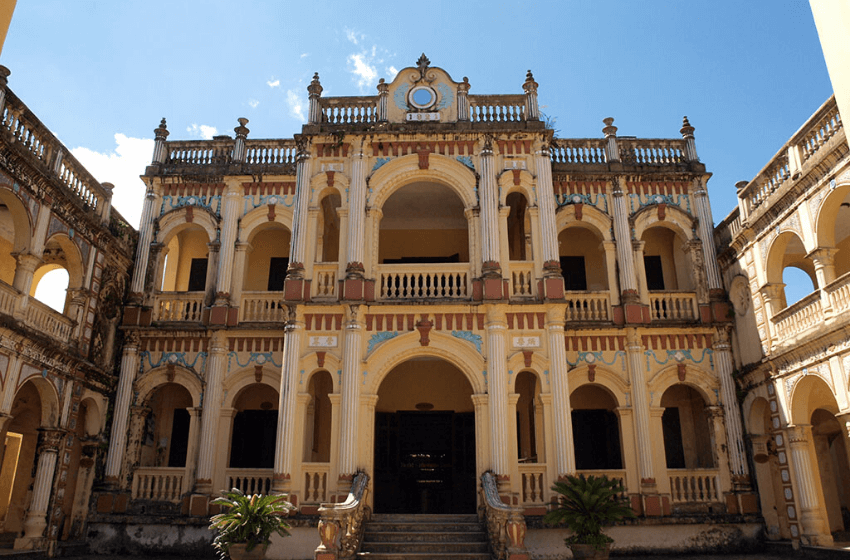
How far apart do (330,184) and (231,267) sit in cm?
394

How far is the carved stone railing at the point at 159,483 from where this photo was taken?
16234 mm

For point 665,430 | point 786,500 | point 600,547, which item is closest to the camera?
point 600,547

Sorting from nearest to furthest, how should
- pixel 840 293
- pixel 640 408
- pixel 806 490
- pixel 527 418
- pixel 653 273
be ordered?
pixel 840 293 → pixel 806 490 → pixel 640 408 → pixel 527 418 → pixel 653 273

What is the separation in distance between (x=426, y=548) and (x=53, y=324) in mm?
9718

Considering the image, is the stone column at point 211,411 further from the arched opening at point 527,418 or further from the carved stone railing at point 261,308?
the arched opening at point 527,418

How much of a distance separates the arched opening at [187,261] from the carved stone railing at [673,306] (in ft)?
42.0

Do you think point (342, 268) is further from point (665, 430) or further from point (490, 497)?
point (665, 430)

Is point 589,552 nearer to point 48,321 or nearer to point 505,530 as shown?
point 505,530

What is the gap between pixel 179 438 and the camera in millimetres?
17953

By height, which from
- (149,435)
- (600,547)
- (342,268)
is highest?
(342,268)

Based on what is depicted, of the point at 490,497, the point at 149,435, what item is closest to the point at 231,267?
the point at 149,435

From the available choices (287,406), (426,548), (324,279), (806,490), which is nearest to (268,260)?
(324,279)

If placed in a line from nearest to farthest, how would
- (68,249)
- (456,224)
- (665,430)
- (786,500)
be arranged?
(786,500), (68,249), (665,430), (456,224)

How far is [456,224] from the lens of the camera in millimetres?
19812
